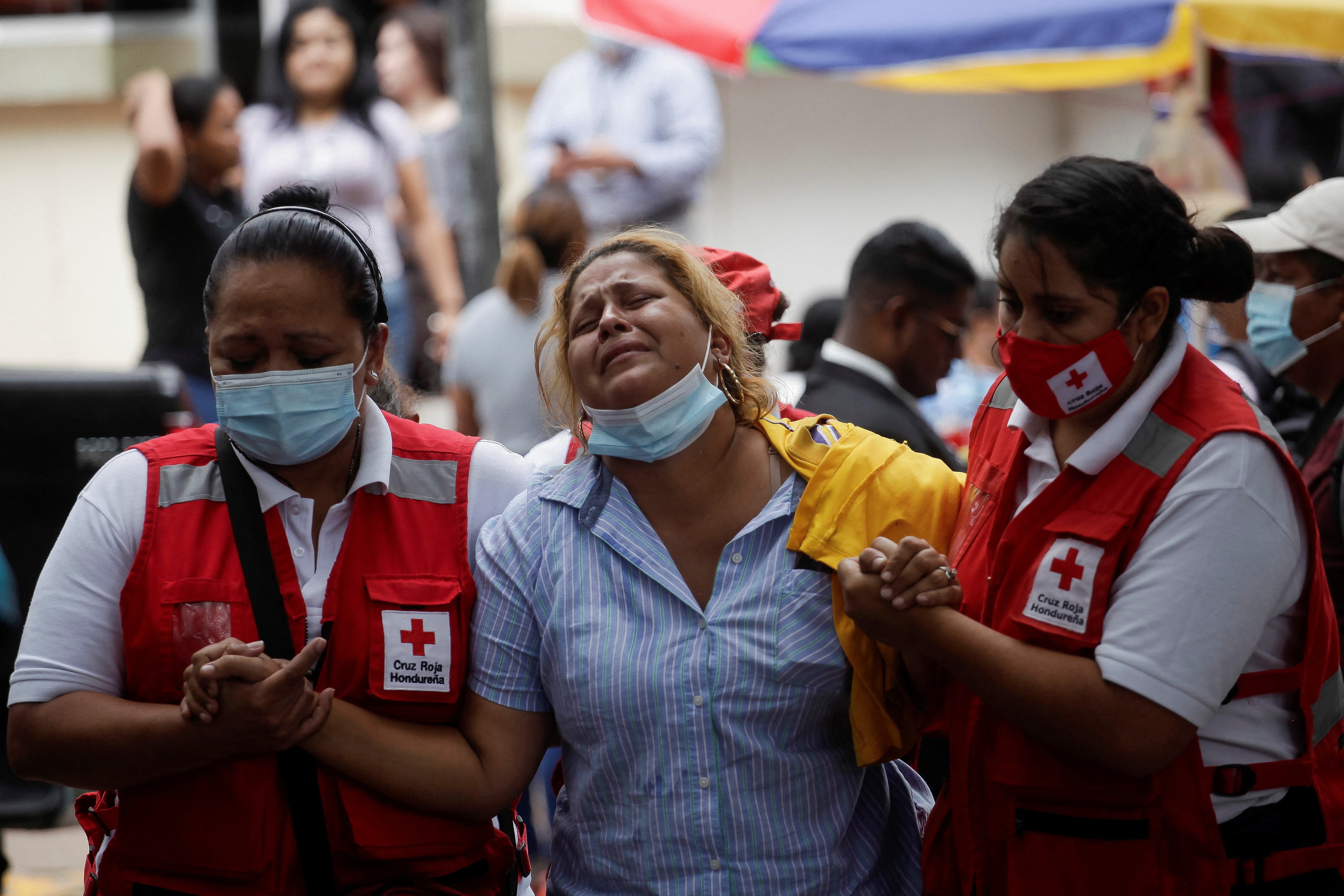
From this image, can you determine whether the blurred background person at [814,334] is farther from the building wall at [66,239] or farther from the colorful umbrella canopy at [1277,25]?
the building wall at [66,239]

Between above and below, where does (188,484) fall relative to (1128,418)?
below

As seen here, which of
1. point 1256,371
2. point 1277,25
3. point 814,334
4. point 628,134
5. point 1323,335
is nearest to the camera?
point 1323,335

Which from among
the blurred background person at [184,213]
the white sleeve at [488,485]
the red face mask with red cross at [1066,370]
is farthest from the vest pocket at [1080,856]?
the blurred background person at [184,213]

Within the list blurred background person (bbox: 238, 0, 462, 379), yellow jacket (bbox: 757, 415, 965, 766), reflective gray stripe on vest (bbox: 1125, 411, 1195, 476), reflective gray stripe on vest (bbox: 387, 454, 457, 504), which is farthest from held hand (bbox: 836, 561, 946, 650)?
blurred background person (bbox: 238, 0, 462, 379)

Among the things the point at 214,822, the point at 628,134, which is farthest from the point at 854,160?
the point at 214,822

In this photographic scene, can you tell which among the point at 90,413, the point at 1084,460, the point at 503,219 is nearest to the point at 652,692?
the point at 1084,460

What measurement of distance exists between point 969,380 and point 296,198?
5.88m

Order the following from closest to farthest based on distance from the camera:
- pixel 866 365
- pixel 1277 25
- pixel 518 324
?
pixel 866 365 < pixel 518 324 < pixel 1277 25

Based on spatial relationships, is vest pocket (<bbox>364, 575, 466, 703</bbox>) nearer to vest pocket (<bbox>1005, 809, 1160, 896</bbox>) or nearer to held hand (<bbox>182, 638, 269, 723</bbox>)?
held hand (<bbox>182, 638, 269, 723</bbox>)

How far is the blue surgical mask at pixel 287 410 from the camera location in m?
2.32

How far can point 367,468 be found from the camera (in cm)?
247

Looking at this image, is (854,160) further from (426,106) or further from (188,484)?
(188,484)

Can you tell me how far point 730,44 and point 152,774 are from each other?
5310 millimetres

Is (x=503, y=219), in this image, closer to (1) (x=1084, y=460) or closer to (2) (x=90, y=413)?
(2) (x=90, y=413)
